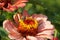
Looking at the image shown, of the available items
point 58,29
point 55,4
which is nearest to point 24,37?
point 58,29

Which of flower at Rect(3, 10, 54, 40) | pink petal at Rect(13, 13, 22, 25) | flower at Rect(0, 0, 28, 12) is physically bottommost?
flower at Rect(3, 10, 54, 40)

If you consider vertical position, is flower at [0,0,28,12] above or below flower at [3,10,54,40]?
above

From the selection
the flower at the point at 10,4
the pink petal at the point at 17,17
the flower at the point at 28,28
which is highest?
the flower at the point at 10,4

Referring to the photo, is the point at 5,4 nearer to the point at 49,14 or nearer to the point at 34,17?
the point at 34,17

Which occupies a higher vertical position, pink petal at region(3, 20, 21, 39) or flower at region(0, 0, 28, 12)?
flower at region(0, 0, 28, 12)

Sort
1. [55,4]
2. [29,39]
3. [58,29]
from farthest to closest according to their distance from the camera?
[55,4]
[58,29]
[29,39]
